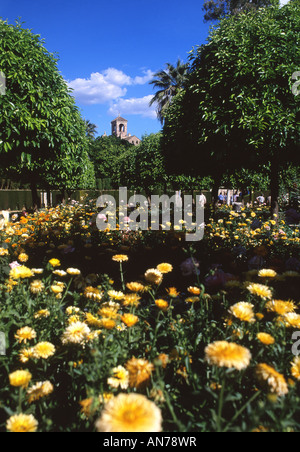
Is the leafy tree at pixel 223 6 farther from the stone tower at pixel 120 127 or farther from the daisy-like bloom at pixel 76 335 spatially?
the stone tower at pixel 120 127

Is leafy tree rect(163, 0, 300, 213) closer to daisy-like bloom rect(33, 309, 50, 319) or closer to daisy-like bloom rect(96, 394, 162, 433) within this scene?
daisy-like bloom rect(33, 309, 50, 319)

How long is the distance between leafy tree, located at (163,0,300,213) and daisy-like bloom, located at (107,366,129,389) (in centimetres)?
575

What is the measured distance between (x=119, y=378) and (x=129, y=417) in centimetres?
40

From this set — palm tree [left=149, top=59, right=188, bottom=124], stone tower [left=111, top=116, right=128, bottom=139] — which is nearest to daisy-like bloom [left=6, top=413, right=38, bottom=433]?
palm tree [left=149, top=59, right=188, bottom=124]

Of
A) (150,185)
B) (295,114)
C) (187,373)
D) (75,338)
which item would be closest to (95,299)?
(75,338)

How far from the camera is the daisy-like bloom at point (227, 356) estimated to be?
0.85 meters

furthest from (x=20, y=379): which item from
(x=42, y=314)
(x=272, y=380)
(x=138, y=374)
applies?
(x=272, y=380)

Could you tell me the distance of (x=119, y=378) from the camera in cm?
109

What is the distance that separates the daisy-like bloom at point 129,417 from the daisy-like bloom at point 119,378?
27 cm

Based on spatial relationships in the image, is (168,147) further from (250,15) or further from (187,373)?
(187,373)

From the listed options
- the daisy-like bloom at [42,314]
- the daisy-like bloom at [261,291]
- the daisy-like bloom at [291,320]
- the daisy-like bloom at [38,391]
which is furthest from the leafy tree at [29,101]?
the daisy-like bloom at [291,320]

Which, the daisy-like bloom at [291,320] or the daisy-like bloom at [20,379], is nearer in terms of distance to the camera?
the daisy-like bloom at [20,379]

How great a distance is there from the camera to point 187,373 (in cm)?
132

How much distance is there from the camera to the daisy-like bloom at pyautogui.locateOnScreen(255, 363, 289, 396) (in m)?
0.87
